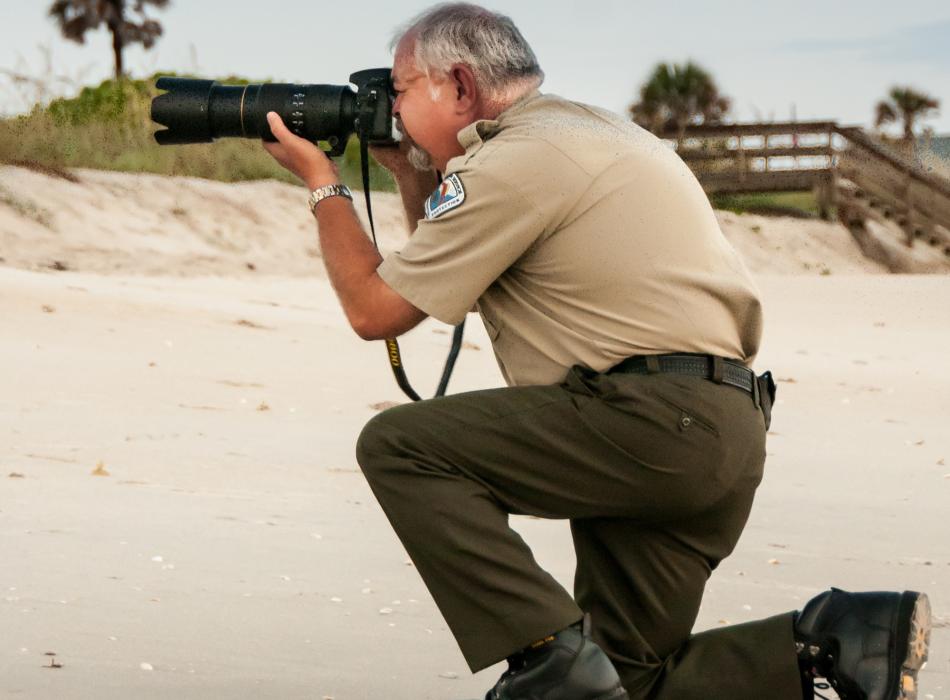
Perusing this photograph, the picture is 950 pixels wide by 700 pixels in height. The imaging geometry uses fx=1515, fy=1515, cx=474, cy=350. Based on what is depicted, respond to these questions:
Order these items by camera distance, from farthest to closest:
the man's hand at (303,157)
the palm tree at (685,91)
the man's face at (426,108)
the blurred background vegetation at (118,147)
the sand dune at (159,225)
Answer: the palm tree at (685,91) → the blurred background vegetation at (118,147) → the sand dune at (159,225) → the man's hand at (303,157) → the man's face at (426,108)

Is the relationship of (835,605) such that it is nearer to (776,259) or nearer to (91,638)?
(91,638)

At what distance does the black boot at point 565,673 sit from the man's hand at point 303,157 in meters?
0.97

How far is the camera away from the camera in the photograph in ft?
9.67

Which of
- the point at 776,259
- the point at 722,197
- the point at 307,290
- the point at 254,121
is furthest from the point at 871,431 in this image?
the point at 722,197

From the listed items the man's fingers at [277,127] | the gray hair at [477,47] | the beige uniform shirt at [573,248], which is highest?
the gray hair at [477,47]

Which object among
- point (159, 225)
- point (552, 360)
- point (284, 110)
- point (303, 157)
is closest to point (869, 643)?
point (552, 360)

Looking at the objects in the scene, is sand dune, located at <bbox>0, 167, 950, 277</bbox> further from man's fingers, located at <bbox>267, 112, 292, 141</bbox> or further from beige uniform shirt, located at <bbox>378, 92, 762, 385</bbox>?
beige uniform shirt, located at <bbox>378, 92, 762, 385</bbox>

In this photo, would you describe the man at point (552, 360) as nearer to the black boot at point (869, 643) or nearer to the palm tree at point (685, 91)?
the black boot at point (869, 643)

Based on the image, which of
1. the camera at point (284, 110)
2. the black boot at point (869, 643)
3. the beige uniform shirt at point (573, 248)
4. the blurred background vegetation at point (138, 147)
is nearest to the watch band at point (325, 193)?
the camera at point (284, 110)

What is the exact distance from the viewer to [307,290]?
41.5ft

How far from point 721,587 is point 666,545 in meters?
1.22

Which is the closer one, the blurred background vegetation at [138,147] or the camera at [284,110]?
the camera at [284,110]

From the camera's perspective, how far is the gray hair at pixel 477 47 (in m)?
2.70

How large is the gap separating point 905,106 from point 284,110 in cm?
4958
